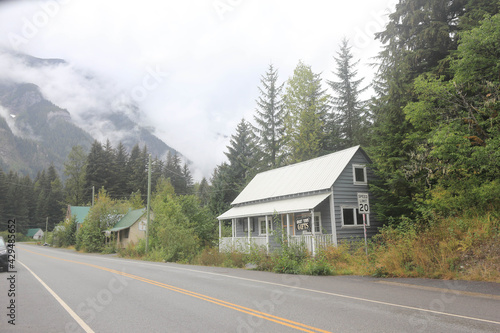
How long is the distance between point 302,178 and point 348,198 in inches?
156

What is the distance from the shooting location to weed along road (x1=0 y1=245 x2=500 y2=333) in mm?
6188

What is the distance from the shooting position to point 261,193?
91.9 ft

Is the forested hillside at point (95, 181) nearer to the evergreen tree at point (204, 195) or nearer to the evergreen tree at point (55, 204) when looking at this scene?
the evergreen tree at point (55, 204)

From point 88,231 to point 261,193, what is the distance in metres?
27.8

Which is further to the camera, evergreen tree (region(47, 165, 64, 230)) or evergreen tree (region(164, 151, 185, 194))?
evergreen tree (region(47, 165, 64, 230))

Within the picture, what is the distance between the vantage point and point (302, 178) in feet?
81.9

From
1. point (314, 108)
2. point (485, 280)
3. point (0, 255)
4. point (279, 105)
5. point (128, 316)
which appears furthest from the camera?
point (279, 105)

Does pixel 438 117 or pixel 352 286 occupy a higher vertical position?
pixel 438 117

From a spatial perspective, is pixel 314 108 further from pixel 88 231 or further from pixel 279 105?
pixel 88 231

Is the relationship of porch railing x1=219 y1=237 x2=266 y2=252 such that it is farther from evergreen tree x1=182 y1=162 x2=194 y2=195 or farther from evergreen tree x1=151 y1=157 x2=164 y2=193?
evergreen tree x1=151 y1=157 x2=164 y2=193

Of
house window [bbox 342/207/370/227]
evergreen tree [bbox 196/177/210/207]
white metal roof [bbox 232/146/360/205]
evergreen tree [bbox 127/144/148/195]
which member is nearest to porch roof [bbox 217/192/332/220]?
white metal roof [bbox 232/146/360/205]

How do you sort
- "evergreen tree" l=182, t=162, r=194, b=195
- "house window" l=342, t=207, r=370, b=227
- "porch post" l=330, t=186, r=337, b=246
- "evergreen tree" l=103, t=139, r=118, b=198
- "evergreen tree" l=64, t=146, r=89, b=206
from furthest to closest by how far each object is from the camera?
"evergreen tree" l=182, t=162, r=194, b=195, "evergreen tree" l=64, t=146, r=89, b=206, "evergreen tree" l=103, t=139, r=118, b=198, "house window" l=342, t=207, r=370, b=227, "porch post" l=330, t=186, r=337, b=246

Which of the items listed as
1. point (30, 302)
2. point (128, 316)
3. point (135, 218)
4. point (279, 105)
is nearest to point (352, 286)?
point (128, 316)

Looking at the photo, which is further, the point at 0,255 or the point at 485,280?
the point at 0,255
